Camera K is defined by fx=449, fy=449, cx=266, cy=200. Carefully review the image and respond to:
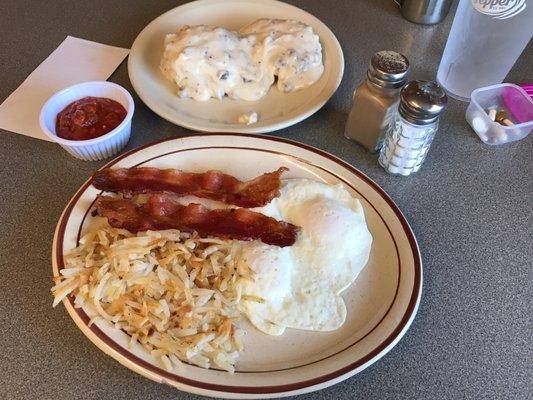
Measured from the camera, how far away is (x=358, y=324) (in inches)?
46.5

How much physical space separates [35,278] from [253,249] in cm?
64

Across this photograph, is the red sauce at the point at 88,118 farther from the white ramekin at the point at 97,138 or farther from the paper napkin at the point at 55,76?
the paper napkin at the point at 55,76

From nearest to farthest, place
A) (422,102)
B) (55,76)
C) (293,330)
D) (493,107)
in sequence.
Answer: (293,330) → (422,102) → (493,107) → (55,76)

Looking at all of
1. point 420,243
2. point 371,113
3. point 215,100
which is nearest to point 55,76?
point 215,100

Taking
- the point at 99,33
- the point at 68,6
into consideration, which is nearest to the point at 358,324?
the point at 99,33

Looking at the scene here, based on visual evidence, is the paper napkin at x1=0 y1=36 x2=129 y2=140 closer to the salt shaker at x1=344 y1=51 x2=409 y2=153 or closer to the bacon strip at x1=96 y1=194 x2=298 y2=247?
the bacon strip at x1=96 y1=194 x2=298 y2=247

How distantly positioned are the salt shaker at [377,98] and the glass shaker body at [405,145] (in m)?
0.05

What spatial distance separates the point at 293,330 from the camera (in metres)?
1.17

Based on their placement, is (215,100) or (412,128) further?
(215,100)

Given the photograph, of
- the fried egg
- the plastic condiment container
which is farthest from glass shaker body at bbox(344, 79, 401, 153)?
the plastic condiment container

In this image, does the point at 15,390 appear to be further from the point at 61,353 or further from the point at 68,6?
the point at 68,6

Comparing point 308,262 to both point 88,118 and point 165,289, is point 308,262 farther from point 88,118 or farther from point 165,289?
point 88,118

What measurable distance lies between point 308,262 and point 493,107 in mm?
979

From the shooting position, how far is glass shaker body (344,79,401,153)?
A: 1.43 m
